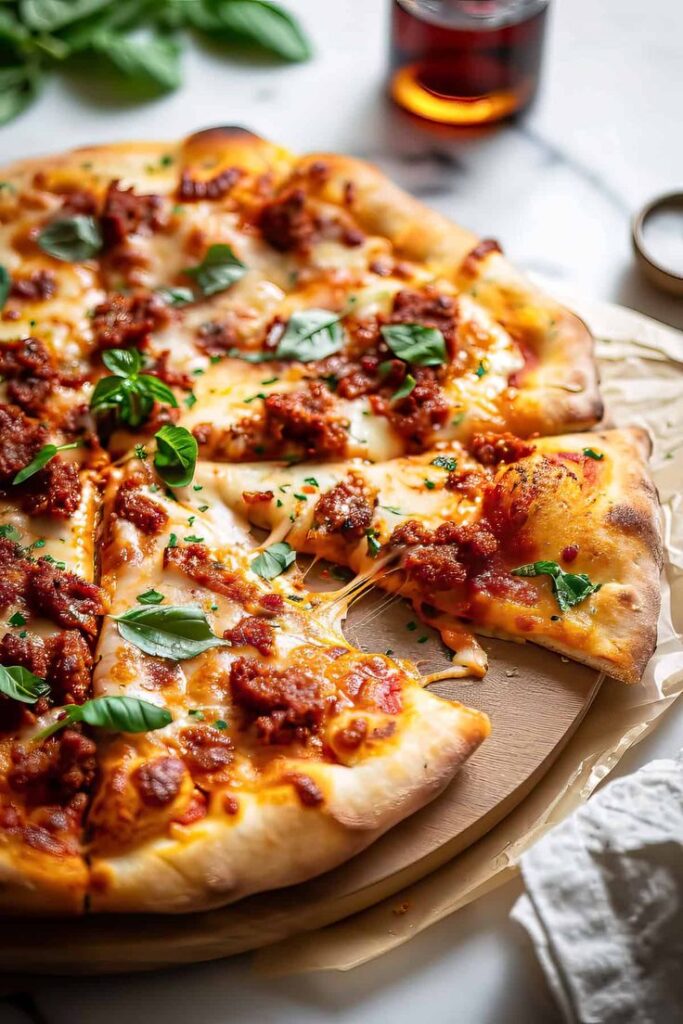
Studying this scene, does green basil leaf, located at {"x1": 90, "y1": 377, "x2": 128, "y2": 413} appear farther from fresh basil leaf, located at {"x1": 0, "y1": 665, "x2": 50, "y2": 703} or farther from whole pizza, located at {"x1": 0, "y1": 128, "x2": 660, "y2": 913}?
fresh basil leaf, located at {"x1": 0, "y1": 665, "x2": 50, "y2": 703}

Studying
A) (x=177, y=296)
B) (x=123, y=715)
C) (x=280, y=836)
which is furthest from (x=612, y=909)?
(x=177, y=296)

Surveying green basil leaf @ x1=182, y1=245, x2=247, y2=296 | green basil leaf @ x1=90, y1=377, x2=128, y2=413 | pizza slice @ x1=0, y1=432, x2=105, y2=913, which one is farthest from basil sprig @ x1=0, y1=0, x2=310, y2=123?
pizza slice @ x1=0, y1=432, x2=105, y2=913

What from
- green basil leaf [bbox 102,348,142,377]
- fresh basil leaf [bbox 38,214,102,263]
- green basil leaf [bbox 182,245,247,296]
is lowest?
green basil leaf [bbox 102,348,142,377]

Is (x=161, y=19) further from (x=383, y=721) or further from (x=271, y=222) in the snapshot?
(x=383, y=721)

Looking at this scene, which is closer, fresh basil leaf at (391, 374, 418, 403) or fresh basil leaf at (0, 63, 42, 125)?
fresh basil leaf at (391, 374, 418, 403)

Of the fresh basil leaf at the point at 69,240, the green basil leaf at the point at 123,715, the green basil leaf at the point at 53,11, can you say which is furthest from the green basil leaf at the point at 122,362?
the green basil leaf at the point at 53,11

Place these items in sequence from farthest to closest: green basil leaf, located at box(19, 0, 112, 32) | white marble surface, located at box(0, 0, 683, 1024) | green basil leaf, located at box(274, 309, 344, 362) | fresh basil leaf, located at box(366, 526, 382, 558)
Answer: green basil leaf, located at box(19, 0, 112, 32)
white marble surface, located at box(0, 0, 683, 1024)
green basil leaf, located at box(274, 309, 344, 362)
fresh basil leaf, located at box(366, 526, 382, 558)

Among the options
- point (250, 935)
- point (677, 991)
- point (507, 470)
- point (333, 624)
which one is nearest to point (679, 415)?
point (507, 470)
